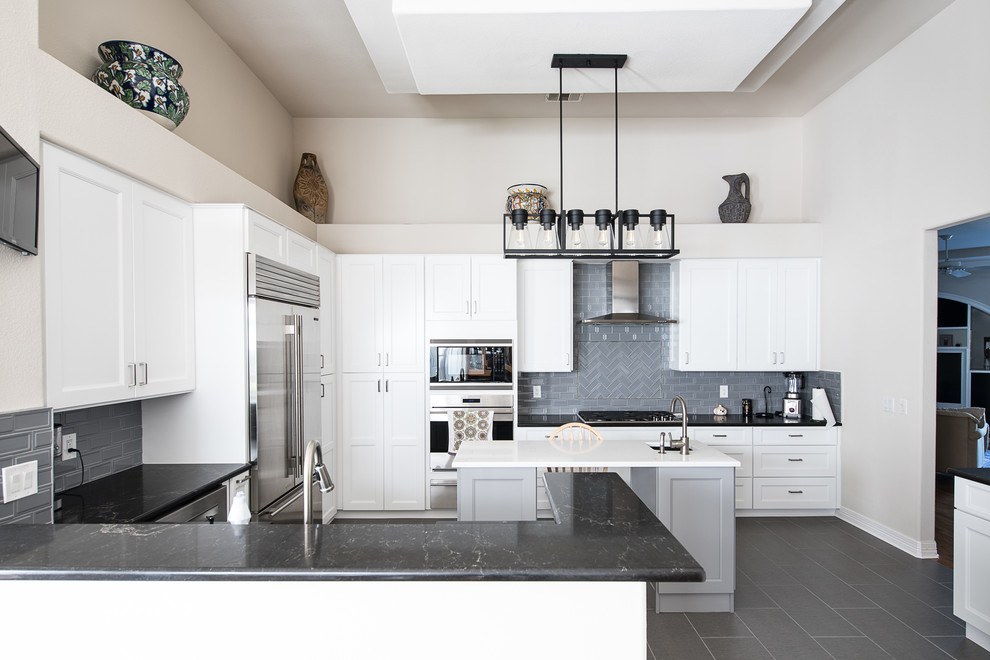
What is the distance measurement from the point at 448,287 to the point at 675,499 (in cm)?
254

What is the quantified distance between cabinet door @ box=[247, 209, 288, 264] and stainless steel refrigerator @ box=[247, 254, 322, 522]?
0.22 feet

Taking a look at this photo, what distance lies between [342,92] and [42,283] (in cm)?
342

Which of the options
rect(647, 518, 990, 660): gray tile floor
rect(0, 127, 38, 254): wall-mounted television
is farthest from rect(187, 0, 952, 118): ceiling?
rect(647, 518, 990, 660): gray tile floor

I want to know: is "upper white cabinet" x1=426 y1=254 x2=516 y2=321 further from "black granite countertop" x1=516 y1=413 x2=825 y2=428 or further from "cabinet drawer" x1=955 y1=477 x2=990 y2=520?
"cabinet drawer" x1=955 y1=477 x2=990 y2=520

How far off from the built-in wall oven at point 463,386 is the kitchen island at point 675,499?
1.44 metres

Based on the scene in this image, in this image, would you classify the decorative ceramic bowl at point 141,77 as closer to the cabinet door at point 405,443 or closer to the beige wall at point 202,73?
the beige wall at point 202,73

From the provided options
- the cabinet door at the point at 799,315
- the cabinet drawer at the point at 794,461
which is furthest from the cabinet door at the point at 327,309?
the cabinet door at the point at 799,315

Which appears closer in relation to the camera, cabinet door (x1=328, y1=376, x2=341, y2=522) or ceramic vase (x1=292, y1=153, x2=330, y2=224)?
cabinet door (x1=328, y1=376, x2=341, y2=522)

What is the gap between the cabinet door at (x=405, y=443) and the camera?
4617mm

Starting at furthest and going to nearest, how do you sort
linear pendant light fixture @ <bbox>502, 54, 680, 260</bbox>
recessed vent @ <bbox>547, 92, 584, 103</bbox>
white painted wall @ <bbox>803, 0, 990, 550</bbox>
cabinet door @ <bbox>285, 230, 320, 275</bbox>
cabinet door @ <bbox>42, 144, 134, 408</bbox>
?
recessed vent @ <bbox>547, 92, 584, 103</bbox>, cabinet door @ <bbox>285, 230, 320, 275</bbox>, white painted wall @ <bbox>803, 0, 990, 550</bbox>, linear pendant light fixture @ <bbox>502, 54, 680, 260</bbox>, cabinet door @ <bbox>42, 144, 134, 408</bbox>

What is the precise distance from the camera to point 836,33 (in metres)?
3.72

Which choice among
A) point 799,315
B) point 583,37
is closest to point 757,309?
point 799,315

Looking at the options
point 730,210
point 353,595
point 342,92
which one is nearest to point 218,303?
point 353,595

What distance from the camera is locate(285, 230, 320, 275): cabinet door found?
11.5 feet
